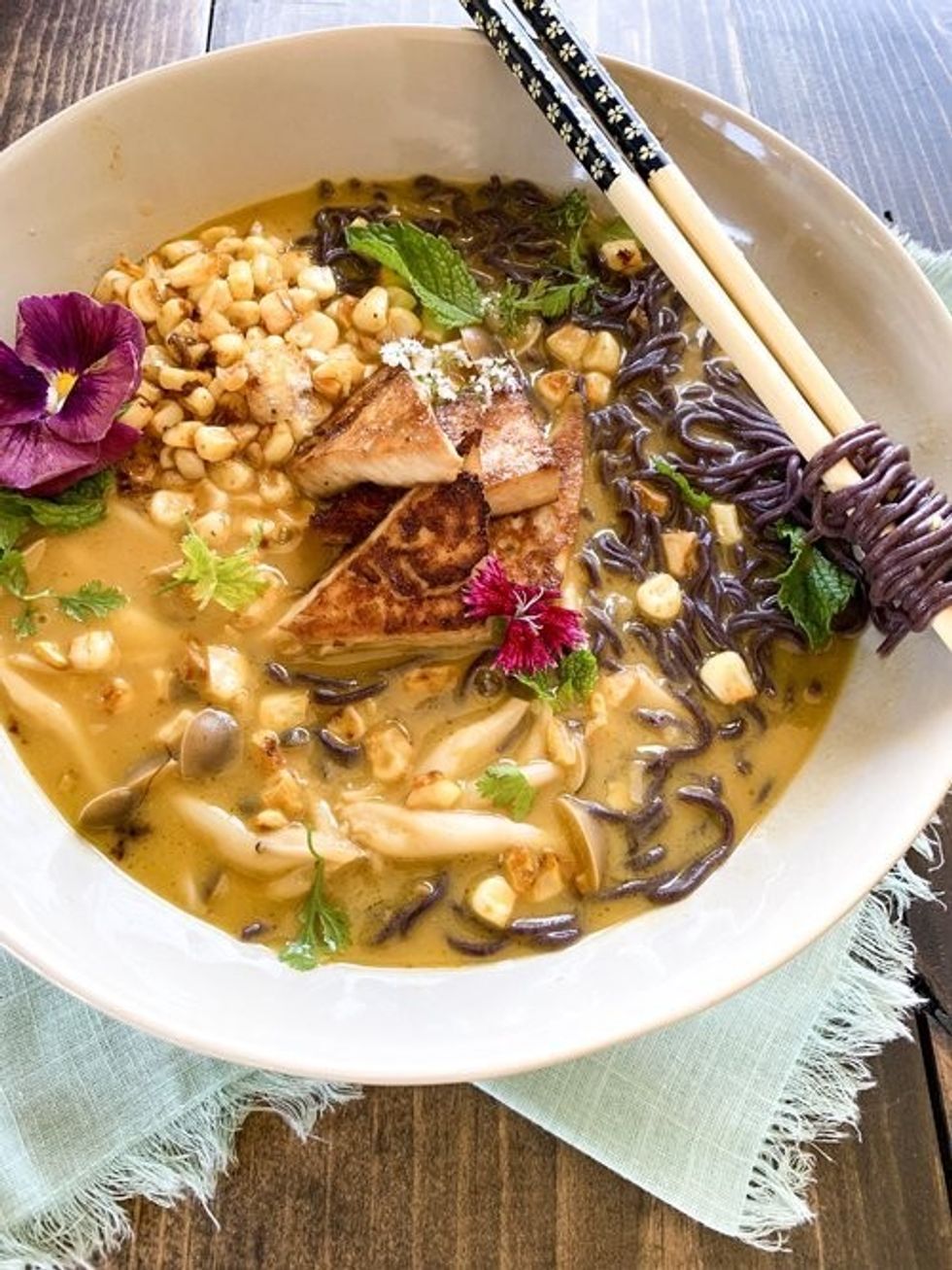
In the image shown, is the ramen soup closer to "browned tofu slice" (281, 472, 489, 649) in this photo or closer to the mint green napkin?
"browned tofu slice" (281, 472, 489, 649)

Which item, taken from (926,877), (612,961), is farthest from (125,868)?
(926,877)

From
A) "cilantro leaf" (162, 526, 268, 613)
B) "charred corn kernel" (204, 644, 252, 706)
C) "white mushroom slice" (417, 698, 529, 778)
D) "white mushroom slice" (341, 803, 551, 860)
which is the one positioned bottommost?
"white mushroom slice" (341, 803, 551, 860)

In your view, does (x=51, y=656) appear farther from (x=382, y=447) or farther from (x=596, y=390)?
(x=596, y=390)

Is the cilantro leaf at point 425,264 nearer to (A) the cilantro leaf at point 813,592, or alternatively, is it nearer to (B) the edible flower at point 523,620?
(B) the edible flower at point 523,620

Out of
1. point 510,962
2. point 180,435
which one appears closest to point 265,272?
point 180,435

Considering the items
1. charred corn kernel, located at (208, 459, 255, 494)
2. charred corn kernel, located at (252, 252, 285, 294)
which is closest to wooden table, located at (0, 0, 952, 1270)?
charred corn kernel, located at (208, 459, 255, 494)

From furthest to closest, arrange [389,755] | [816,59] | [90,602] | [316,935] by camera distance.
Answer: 1. [816,59]
2. [90,602]
3. [389,755]
4. [316,935]

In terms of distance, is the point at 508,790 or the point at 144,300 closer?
the point at 508,790
